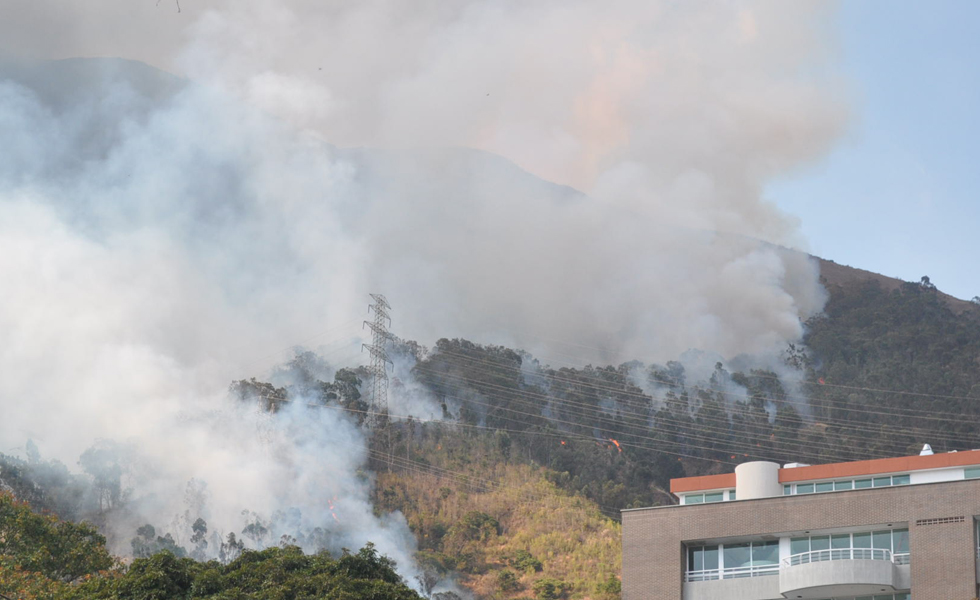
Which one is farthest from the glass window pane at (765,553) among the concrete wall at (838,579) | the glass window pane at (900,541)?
the glass window pane at (900,541)

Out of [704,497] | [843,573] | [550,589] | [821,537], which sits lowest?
[843,573]

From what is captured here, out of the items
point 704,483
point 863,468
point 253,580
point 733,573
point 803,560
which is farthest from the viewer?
point 704,483

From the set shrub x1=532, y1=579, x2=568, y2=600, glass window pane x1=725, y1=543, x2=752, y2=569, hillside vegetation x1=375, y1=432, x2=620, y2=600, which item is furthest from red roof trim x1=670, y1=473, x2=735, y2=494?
shrub x1=532, y1=579, x2=568, y2=600

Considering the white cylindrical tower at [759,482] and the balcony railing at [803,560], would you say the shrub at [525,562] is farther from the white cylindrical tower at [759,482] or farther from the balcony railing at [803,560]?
the balcony railing at [803,560]

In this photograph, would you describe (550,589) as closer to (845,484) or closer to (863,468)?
(845,484)

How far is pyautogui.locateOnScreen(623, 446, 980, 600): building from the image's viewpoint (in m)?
27.0

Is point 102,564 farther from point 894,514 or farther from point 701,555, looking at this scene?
point 894,514

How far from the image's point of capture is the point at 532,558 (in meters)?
86.7

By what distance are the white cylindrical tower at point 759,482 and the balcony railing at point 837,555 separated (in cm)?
333

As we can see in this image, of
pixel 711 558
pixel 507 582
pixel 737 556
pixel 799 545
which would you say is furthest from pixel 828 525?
pixel 507 582

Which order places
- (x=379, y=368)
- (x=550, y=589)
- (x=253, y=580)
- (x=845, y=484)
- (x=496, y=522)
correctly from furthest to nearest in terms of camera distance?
(x=379, y=368) < (x=496, y=522) < (x=550, y=589) < (x=845, y=484) < (x=253, y=580)

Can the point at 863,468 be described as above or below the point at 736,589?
above

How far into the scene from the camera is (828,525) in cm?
2858

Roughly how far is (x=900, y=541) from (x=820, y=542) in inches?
79.8
